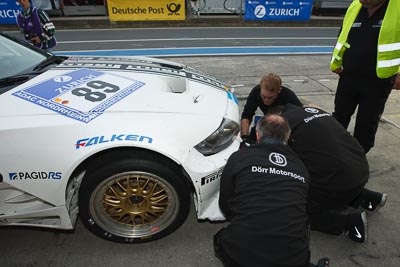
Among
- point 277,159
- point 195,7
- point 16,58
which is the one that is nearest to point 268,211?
point 277,159

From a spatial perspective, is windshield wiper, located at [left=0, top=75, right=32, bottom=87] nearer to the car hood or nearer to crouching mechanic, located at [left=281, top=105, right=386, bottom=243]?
the car hood

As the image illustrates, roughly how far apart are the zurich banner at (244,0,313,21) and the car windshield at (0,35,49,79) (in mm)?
12843

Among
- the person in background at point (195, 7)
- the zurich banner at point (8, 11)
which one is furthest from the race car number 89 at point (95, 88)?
the zurich banner at point (8, 11)

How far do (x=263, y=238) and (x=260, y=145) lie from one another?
1.67 feet

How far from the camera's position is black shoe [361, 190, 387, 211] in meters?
2.49

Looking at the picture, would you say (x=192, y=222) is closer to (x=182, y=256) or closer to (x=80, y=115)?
(x=182, y=256)

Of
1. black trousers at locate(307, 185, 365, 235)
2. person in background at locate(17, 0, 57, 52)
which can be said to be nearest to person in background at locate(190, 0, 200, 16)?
person in background at locate(17, 0, 57, 52)

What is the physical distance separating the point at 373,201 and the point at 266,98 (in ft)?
4.06

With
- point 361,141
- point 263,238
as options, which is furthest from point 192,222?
point 361,141

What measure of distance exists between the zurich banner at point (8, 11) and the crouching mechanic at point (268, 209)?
14314 millimetres

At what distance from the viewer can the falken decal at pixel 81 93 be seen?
1.92 metres

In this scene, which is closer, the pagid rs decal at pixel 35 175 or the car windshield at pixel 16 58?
the pagid rs decal at pixel 35 175

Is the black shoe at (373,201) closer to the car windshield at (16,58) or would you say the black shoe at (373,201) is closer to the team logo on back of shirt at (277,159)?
the team logo on back of shirt at (277,159)

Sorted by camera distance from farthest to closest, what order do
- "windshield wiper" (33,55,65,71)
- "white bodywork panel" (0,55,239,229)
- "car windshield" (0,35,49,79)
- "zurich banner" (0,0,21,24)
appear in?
"zurich banner" (0,0,21,24) → "windshield wiper" (33,55,65,71) → "car windshield" (0,35,49,79) → "white bodywork panel" (0,55,239,229)
